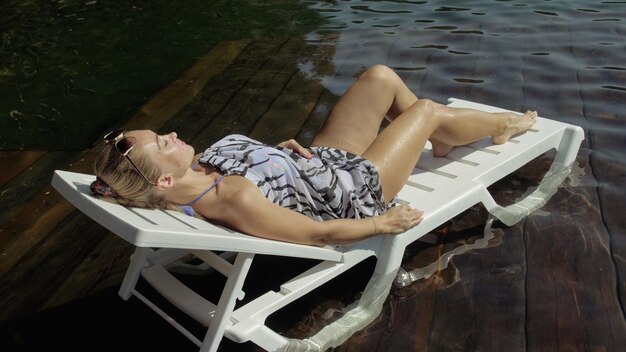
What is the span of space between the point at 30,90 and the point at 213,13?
2838 mm

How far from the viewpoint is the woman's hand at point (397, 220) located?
3000 millimetres

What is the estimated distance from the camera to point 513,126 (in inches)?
155

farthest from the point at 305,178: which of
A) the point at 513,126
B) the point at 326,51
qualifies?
the point at 326,51

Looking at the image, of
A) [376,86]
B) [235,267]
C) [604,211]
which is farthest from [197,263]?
[604,211]

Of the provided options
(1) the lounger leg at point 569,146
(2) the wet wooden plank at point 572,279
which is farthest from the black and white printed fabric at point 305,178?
(1) the lounger leg at point 569,146

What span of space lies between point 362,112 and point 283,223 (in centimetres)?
112

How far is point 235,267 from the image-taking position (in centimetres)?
262

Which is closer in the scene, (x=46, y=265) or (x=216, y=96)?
(x=46, y=265)

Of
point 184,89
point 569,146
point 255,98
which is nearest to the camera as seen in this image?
point 569,146

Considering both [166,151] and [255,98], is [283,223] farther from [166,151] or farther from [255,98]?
[255,98]

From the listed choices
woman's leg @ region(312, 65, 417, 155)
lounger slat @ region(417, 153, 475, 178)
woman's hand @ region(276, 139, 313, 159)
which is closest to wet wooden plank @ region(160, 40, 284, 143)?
woman's leg @ region(312, 65, 417, 155)

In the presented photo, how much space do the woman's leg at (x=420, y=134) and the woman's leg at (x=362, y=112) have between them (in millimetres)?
168

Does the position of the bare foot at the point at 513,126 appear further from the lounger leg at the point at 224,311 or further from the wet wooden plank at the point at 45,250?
the wet wooden plank at the point at 45,250

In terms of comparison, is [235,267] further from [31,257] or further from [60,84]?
[60,84]
